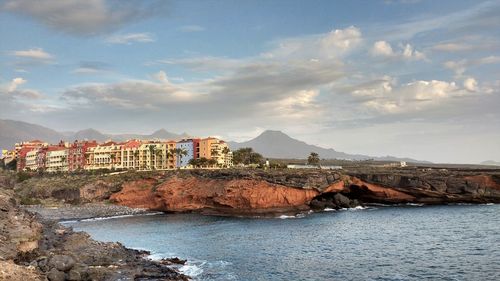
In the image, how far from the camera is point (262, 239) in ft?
184

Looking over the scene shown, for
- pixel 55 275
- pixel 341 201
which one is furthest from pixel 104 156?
pixel 55 275

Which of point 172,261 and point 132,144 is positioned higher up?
point 132,144

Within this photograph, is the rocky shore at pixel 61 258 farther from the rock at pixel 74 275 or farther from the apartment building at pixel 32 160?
the apartment building at pixel 32 160

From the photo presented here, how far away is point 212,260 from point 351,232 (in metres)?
22.9

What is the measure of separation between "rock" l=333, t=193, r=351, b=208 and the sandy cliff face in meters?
4.31

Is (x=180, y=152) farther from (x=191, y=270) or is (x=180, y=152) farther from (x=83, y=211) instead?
(x=191, y=270)

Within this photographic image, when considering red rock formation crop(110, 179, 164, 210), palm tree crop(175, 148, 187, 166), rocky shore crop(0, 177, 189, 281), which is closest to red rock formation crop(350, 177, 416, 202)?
red rock formation crop(110, 179, 164, 210)

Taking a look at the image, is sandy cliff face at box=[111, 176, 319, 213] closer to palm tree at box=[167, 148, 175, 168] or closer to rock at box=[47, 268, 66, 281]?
palm tree at box=[167, 148, 175, 168]

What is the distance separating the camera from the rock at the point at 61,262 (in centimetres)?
3272

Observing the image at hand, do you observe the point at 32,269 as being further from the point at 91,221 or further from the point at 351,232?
the point at 91,221

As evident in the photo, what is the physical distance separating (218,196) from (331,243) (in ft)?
148

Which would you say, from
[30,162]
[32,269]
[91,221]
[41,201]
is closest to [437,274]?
[32,269]

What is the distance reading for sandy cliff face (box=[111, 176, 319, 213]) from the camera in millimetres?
90700

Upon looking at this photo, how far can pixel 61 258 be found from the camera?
33844 millimetres
